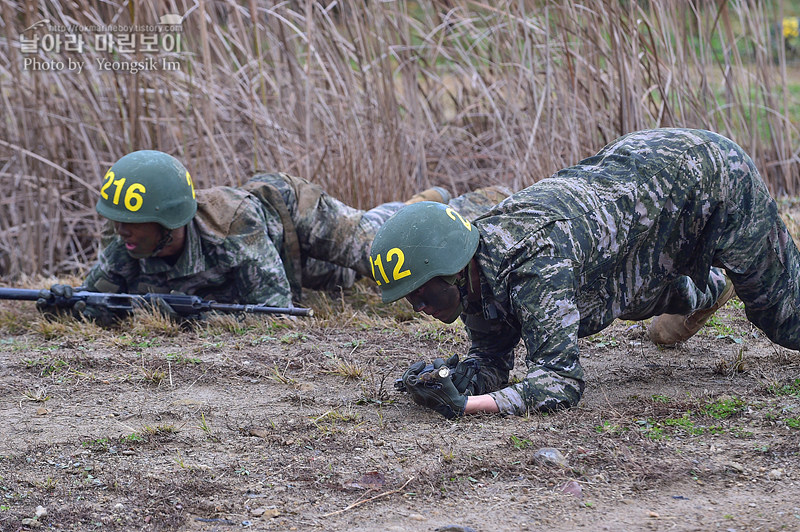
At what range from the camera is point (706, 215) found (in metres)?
3.21

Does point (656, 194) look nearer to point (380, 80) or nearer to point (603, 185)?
point (603, 185)

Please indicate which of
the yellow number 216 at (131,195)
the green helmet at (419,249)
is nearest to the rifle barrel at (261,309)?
the yellow number 216 at (131,195)

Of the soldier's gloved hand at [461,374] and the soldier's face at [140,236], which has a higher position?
the soldier's face at [140,236]

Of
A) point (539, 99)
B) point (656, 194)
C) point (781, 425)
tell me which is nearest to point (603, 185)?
point (656, 194)

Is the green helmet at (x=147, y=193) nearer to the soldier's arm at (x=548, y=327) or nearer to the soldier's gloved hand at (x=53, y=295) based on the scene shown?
the soldier's gloved hand at (x=53, y=295)

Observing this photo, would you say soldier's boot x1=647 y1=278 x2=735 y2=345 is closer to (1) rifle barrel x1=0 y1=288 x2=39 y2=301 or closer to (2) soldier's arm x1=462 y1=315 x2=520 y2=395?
(2) soldier's arm x1=462 y1=315 x2=520 y2=395

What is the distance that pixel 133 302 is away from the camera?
4.80 m

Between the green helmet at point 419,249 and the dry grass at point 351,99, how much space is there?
2838mm

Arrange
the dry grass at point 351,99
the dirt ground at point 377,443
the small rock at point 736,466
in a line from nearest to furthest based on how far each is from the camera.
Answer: the dirt ground at point 377,443 < the small rock at point 736,466 < the dry grass at point 351,99

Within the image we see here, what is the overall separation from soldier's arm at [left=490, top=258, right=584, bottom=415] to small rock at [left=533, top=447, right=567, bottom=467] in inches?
10.6

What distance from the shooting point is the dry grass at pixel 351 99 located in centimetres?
574

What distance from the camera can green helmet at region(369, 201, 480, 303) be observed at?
2.95 meters

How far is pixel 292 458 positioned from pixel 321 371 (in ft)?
3.17

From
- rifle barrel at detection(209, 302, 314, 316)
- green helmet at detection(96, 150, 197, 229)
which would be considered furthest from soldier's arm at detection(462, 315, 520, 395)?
green helmet at detection(96, 150, 197, 229)
